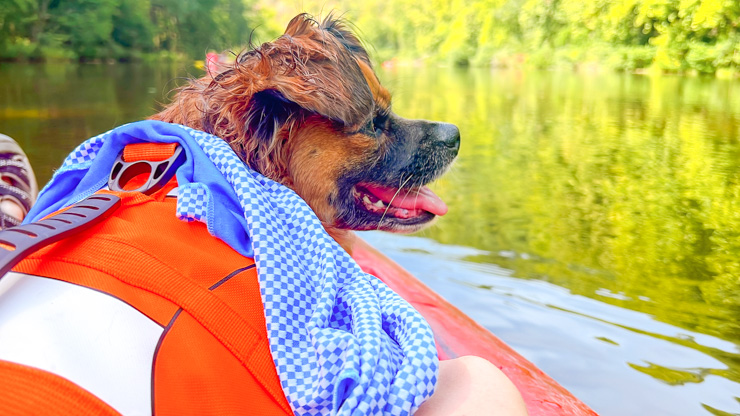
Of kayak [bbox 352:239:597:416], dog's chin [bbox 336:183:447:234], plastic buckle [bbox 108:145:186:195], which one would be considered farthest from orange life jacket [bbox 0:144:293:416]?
kayak [bbox 352:239:597:416]

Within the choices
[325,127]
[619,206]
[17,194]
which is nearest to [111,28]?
[619,206]

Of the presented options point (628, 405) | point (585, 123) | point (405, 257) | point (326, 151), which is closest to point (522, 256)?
point (405, 257)

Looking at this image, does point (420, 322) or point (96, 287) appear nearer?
point (96, 287)

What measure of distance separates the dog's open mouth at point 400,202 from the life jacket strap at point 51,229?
114 centimetres

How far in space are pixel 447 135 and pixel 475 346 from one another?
105 cm

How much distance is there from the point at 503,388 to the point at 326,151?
110 centimetres

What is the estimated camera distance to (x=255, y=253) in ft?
4.48

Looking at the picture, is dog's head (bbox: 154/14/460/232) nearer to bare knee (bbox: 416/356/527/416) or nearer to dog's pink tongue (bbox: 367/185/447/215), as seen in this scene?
dog's pink tongue (bbox: 367/185/447/215)

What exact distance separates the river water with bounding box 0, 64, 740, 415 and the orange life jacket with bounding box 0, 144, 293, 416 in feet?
6.04

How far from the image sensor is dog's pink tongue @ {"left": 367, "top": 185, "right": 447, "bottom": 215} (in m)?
2.47

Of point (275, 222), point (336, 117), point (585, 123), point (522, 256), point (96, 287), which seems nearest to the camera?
point (96, 287)

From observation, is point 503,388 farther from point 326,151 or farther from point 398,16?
point 398,16

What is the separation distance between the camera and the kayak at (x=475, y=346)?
7.87ft

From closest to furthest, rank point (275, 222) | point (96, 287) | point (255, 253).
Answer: point (96, 287) → point (255, 253) → point (275, 222)
